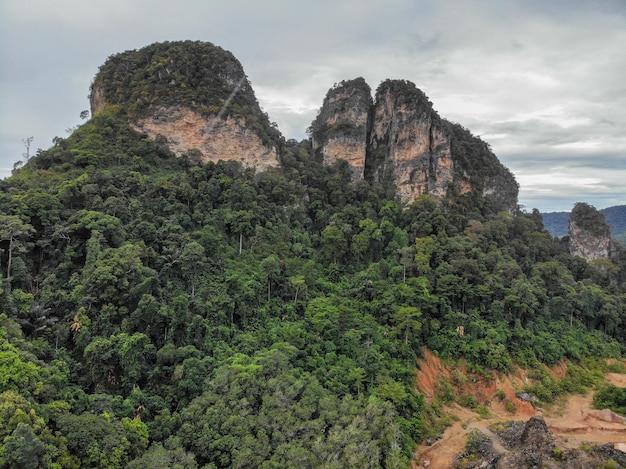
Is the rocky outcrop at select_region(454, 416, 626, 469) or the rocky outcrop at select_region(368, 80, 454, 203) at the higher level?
the rocky outcrop at select_region(368, 80, 454, 203)

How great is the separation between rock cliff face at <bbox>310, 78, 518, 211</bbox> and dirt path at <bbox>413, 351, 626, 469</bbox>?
2228 centimetres

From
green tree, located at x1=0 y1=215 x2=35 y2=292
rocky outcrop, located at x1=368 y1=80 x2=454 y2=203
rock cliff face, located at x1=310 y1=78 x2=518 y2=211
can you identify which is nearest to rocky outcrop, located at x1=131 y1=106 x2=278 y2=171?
rock cliff face, located at x1=310 y1=78 x2=518 y2=211

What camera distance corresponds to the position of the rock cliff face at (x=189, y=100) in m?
38.3

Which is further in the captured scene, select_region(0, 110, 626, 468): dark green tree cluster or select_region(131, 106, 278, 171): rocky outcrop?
select_region(131, 106, 278, 171): rocky outcrop

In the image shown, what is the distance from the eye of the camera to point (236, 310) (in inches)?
936

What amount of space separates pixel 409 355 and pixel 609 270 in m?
30.0

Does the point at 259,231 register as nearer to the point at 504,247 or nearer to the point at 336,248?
the point at 336,248

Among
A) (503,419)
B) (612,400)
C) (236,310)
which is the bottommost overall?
(503,419)

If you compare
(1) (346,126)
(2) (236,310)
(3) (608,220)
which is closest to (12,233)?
(2) (236,310)

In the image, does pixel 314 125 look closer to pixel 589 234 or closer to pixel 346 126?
pixel 346 126

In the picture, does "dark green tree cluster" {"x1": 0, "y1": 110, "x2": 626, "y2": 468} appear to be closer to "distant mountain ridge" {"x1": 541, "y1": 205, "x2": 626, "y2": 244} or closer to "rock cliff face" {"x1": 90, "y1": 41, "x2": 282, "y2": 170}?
"rock cliff face" {"x1": 90, "y1": 41, "x2": 282, "y2": 170}

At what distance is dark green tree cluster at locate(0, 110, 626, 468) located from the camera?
15.4m

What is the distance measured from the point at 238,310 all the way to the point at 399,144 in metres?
29.5

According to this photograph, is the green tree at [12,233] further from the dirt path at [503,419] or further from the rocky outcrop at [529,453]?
the rocky outcrop at [529,453]
